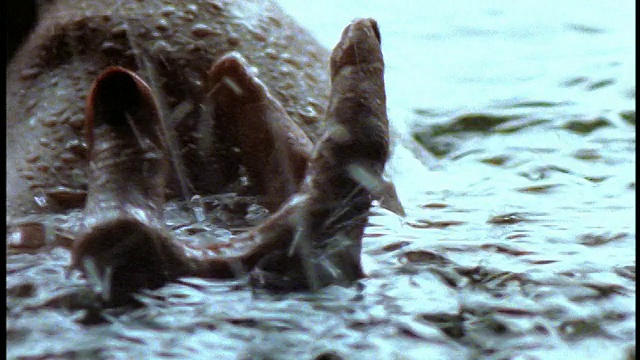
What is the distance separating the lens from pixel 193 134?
110 inches

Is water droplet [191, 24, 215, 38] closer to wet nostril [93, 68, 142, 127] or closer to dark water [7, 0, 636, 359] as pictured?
dark water [7, 0, 636, 359]

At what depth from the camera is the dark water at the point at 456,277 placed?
160cm

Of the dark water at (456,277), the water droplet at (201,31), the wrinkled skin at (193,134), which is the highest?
the water droplet at (201,31)

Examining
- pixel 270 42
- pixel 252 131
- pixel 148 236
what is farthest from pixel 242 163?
pixel 148 236

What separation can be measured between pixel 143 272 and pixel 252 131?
2.65ft

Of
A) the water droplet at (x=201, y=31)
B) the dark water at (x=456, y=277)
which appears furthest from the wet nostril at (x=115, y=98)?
the water droplet at (x=201, y=31)

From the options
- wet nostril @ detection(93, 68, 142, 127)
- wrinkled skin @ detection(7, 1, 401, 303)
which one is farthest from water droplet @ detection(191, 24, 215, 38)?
wet nostril @ detection(93, 68, 142, 127)

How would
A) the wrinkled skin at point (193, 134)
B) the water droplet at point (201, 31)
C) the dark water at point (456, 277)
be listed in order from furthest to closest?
the water droplet at point (201, 31), the wrinkled skin at point (193, 134), the dark water at point (456, 277)

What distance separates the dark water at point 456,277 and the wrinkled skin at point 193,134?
3.5 inches

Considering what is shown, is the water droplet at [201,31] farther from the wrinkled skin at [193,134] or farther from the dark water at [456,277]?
the dark water at [456,277]

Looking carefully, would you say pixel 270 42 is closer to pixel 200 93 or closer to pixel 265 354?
pixel 200 93

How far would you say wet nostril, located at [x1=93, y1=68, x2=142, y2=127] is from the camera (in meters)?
1.86

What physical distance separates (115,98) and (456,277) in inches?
31.4

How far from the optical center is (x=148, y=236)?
179 centimetres
